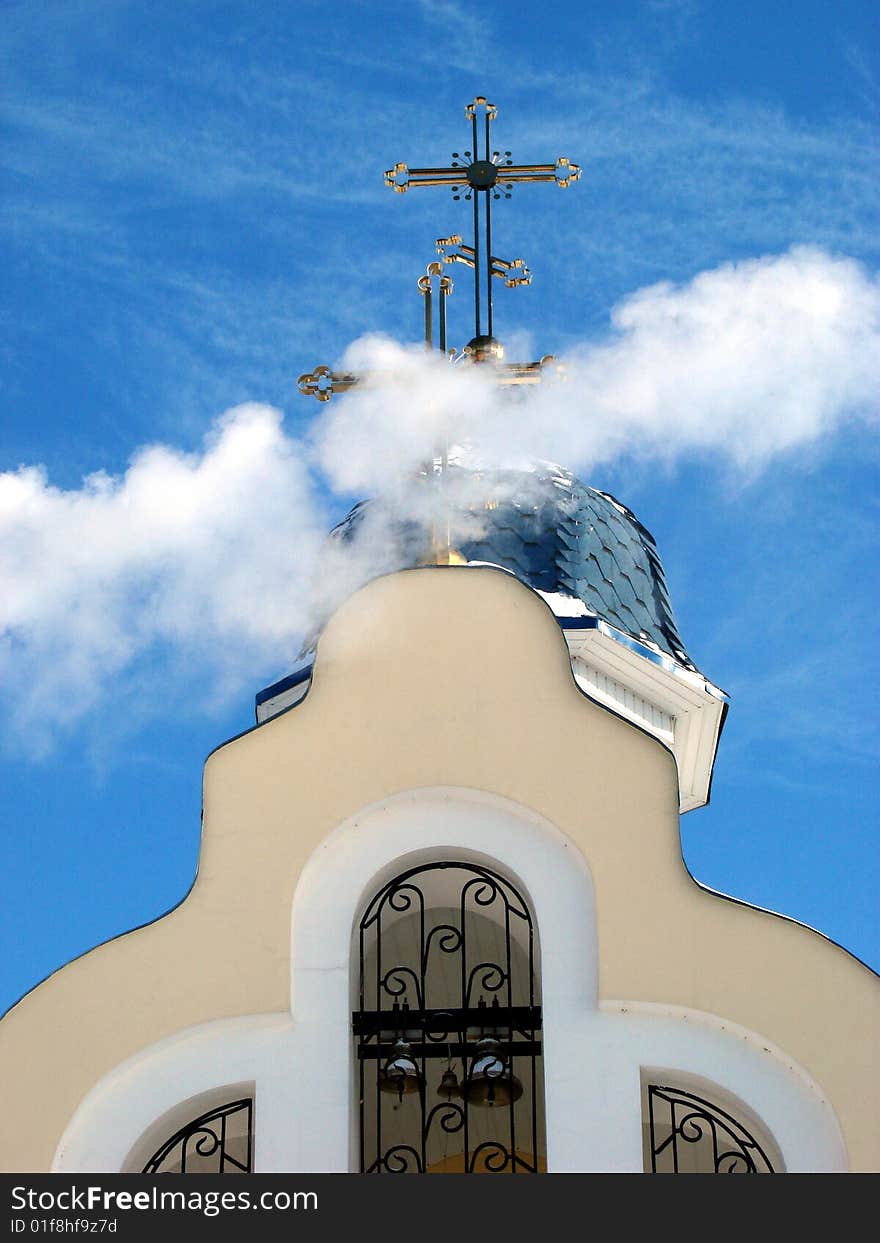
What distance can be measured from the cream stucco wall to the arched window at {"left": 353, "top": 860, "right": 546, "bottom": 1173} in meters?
0.42

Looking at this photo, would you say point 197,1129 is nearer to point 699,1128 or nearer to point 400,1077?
Result: point 400,1077

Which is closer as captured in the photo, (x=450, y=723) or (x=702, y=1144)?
(x=450, y=723)

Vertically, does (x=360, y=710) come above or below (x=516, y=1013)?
above

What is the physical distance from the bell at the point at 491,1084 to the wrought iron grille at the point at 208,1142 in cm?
92

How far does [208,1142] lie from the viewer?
10570 mm

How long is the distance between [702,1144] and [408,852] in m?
2.22

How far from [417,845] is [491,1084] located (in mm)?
1068

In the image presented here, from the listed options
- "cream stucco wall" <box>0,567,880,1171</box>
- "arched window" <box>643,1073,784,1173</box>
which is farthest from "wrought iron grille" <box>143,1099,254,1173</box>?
"arched window" <box>643,1073,784,1173</box>

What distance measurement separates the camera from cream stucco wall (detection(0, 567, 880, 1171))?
9.53m
